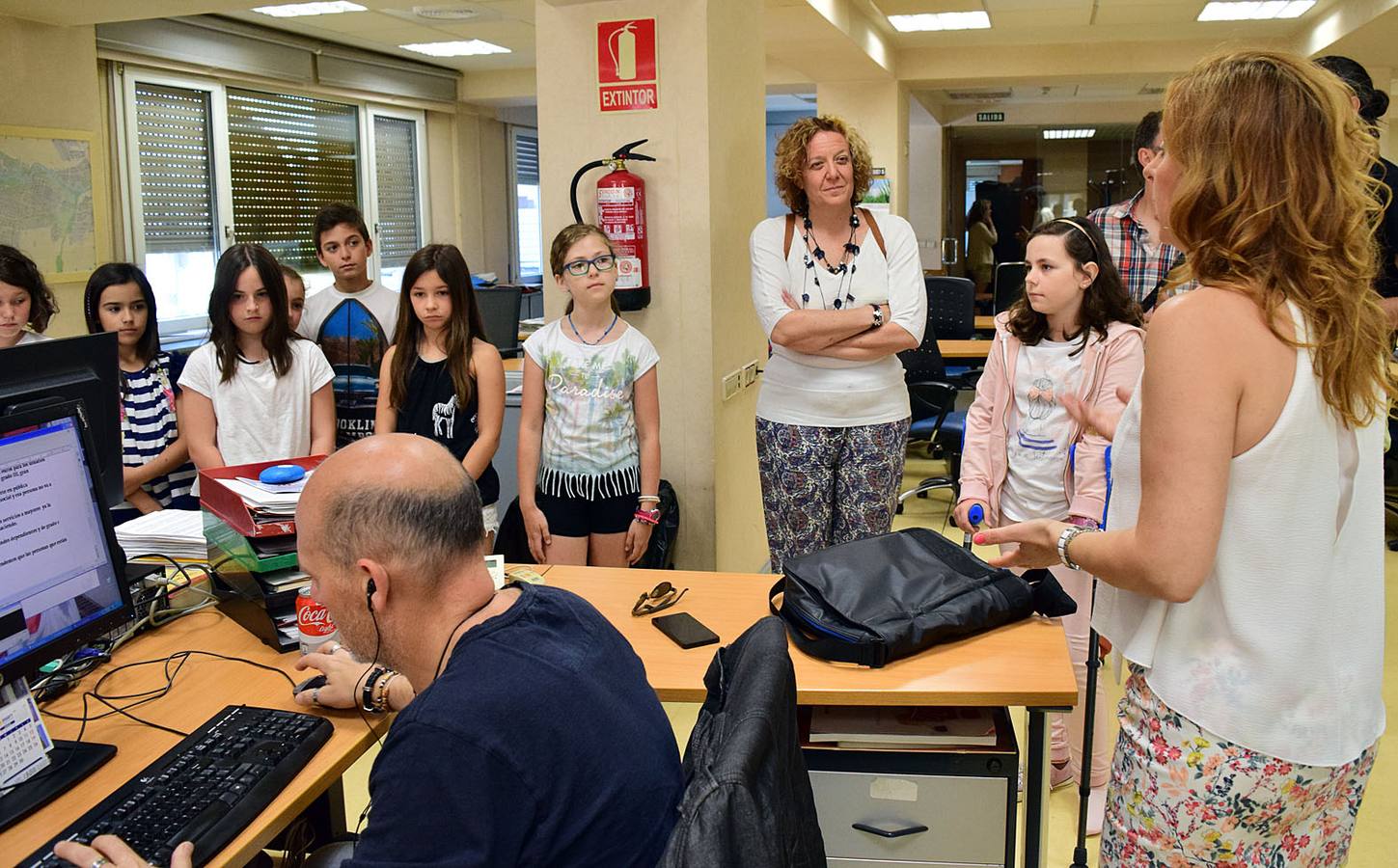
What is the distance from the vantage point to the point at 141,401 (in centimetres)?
306

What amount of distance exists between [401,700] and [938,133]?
11.6 m

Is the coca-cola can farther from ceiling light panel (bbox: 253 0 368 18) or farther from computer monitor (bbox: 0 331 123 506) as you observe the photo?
ceiling light panel (bbox: 253 0 368 18)

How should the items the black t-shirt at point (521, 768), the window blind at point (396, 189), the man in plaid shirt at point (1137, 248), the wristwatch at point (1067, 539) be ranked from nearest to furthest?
the black t-shirt at point (521, 768) → the wristwatch at point (1067, 539) → the man in plaid shirt at point (1137, 248) → the window blind at point (396, 189)

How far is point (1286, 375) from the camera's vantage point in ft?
4.33

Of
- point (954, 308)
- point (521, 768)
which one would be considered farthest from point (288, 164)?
point (521, 768)

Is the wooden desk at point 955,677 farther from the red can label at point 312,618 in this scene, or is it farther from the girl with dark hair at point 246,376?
the girl with dark hair at point 246,376

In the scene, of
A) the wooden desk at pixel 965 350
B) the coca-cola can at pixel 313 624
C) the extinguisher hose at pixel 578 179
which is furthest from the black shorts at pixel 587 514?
the wooden desk at pixel 965 350

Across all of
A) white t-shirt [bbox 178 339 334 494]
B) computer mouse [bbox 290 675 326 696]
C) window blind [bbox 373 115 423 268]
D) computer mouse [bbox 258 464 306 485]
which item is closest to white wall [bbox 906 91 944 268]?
window blind [bbox 373 115 423 268]

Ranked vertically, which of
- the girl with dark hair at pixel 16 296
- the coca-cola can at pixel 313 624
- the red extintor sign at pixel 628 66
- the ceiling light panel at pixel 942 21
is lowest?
the coca-cola can at pixel 313 624

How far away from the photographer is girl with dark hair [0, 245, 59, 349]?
3.14 metres

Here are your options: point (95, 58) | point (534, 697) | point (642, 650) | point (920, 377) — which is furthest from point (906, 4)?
point (534, 697)

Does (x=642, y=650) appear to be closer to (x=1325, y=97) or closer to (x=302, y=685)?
(x=302, y=685)

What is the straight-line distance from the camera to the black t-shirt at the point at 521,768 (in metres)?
1.11

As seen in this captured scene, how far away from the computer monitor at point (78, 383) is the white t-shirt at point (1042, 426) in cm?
195
